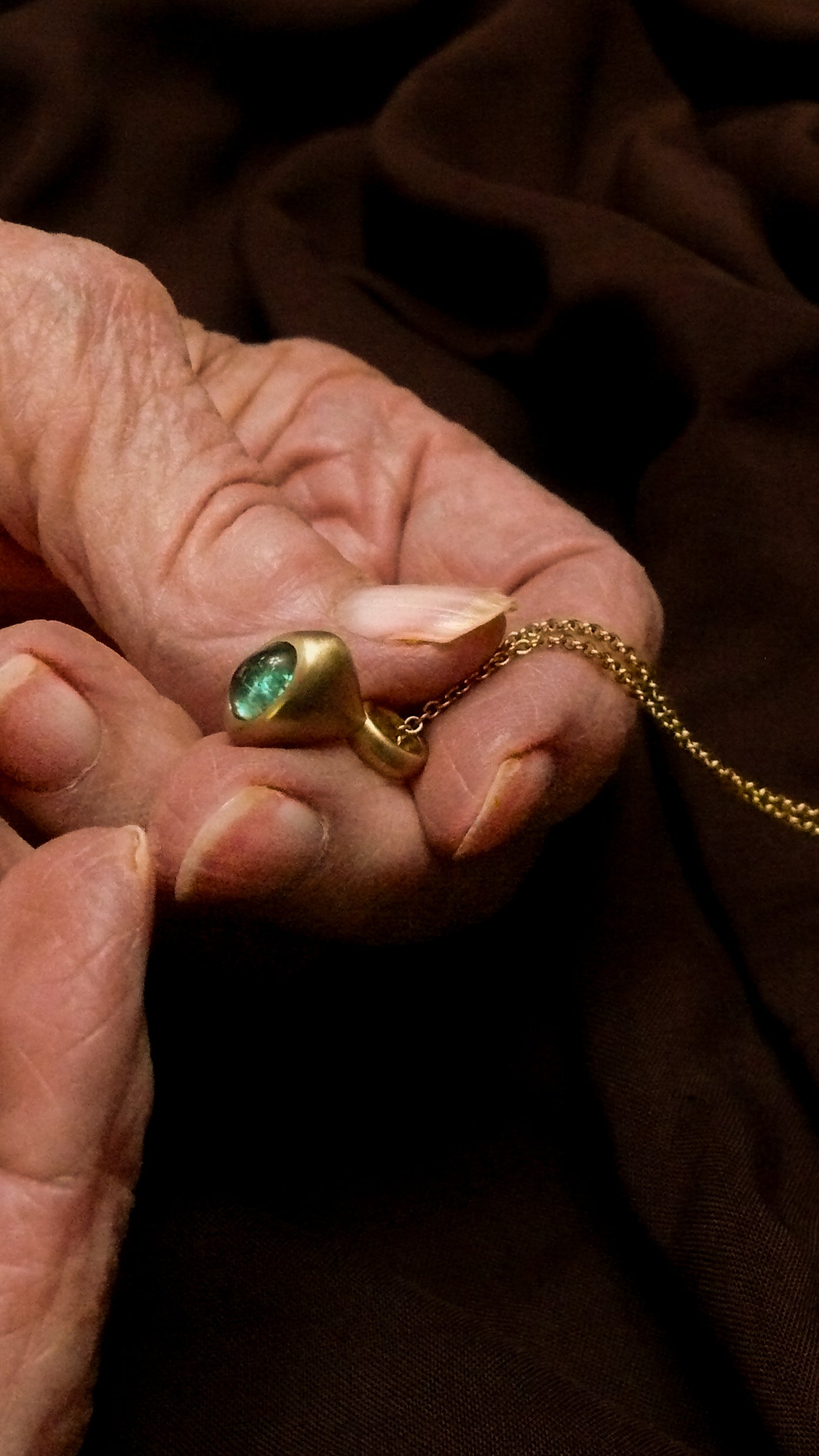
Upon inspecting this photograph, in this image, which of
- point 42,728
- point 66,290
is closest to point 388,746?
point 42,728

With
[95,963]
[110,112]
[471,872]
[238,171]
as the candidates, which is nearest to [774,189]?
[238,171]

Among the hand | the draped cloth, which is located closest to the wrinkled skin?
the hand

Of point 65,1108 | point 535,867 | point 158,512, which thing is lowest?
point 535,867

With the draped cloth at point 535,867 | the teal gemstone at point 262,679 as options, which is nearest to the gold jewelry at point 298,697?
the teal gemstone at point 262,679

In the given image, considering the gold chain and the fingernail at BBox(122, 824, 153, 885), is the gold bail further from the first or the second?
the fingernail at BBox(122, 824, 153, 885)

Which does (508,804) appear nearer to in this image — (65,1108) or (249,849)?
(249,849)

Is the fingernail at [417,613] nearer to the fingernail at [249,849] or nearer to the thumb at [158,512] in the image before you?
the thumb at [158,512]
